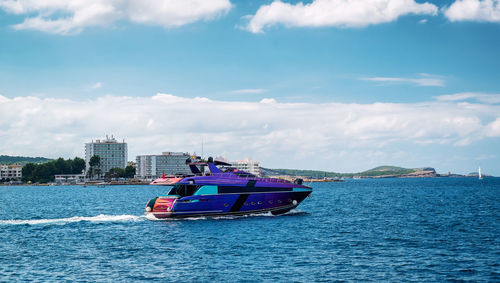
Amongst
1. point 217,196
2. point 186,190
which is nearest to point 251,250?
point 217,196

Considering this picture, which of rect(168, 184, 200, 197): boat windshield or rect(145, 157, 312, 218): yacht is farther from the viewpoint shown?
rect(168, 184, 200, 197): boat windshield

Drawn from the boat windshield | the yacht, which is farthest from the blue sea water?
the boat windshield

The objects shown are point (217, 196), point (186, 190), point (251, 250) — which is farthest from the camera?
point (186, 190)

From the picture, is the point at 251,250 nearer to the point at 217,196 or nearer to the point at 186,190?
the point at 217,196

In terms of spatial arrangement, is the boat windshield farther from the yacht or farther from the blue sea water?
the blue sea water

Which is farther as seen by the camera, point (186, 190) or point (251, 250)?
point (186, 190)

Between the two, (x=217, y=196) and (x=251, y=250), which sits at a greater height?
(x=217, y=196)

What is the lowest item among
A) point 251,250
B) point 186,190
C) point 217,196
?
point 251,250

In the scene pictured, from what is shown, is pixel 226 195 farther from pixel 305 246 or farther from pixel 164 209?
pixel 305 246

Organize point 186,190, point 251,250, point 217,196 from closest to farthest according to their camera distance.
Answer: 1. point 251,250
2. point 217,196
3. point 186,190

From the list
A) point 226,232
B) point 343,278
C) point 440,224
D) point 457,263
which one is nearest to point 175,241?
point 226,232

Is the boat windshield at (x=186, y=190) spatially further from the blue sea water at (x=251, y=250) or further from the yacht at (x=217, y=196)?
the blue sea water at (x=251, y=250)

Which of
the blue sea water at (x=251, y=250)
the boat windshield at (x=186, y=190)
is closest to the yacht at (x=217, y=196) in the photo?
the boat windshield at (x=186, y=190)

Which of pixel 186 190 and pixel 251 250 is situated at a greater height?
pixel 186 190
